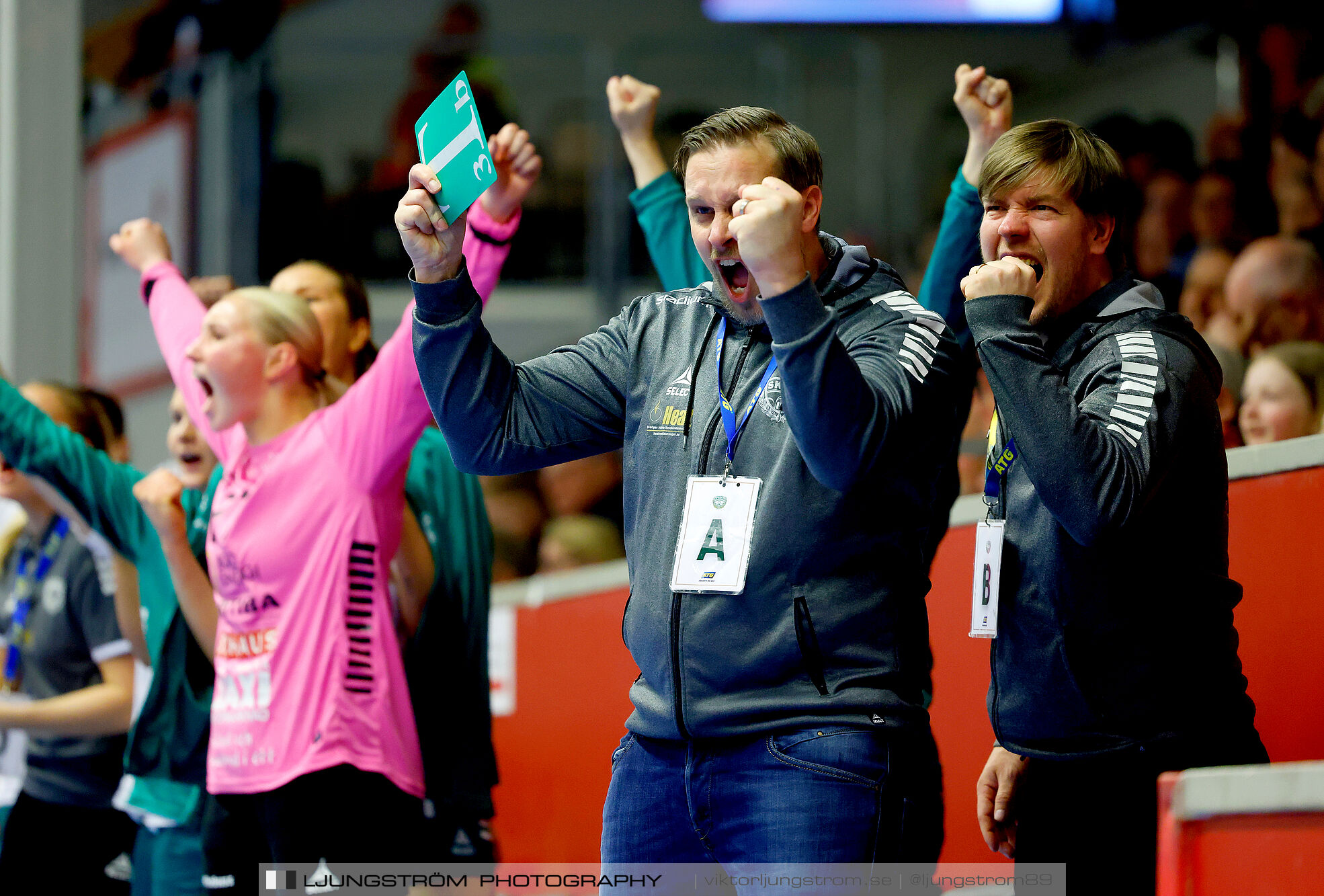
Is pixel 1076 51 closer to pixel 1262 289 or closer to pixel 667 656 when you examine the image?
pixel 1262 289

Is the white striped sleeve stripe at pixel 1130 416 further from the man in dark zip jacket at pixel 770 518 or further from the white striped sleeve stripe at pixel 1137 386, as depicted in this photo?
the man in dark zip jacket at pixel 770 518

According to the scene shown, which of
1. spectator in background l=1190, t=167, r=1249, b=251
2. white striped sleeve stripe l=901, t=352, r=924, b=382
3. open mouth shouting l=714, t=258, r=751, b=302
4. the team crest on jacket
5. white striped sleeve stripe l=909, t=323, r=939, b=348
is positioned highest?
spectator in background l=1190, t=167, r=1249, b=251

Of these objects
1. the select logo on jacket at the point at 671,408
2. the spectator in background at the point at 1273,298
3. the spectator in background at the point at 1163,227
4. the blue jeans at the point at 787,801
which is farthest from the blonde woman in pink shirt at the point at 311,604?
the spectator in background at the point at 1163,227

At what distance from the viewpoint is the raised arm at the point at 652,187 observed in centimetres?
347

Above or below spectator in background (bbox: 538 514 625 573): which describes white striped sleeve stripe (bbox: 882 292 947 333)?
above

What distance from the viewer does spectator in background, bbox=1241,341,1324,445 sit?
358 cm

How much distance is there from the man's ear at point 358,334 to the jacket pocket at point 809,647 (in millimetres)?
1965

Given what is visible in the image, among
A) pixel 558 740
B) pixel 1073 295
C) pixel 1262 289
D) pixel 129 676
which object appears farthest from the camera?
pixel 558 740

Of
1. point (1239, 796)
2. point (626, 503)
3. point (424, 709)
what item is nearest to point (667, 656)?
point (626, 503)

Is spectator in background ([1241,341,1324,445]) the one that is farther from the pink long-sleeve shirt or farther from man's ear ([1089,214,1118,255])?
the pink long-sleeve shirt

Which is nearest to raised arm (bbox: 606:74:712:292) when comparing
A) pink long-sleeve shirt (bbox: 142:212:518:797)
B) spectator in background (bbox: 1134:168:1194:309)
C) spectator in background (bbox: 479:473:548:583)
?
pink long-sleeve shirt (bbox: 142:212:518:797)

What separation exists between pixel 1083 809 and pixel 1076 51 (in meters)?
6.52

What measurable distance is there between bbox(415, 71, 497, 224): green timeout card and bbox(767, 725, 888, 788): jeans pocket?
909 mm

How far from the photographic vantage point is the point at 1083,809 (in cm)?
219
